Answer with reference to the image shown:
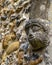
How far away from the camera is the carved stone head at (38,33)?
4.50ft

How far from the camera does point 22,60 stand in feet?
4.88

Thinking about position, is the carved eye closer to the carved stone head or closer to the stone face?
the carved stone head

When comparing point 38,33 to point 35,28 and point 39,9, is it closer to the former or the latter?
point 35,28

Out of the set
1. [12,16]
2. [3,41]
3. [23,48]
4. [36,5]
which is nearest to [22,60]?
Result: [23,48]

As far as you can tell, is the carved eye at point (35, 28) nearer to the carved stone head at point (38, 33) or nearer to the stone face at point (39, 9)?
the carved stone head at point (38, 33)

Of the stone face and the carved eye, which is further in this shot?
the stone face

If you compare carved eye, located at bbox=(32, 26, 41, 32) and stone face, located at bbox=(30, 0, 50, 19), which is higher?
stone face, located at bbox=(30, 0, 50, 19)

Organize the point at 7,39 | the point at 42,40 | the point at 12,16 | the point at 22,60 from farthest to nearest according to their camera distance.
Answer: the point at 12,16 → the point at 7,39 → the point at 22,60 → the point at 42,40

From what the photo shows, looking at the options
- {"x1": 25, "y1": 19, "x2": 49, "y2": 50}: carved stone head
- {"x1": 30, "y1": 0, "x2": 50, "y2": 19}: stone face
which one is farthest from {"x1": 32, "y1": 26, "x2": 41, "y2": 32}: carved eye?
{"x1": 30, "y1": 0, "x2": 50, "y2": 19}: stone face

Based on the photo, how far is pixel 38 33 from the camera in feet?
4.56

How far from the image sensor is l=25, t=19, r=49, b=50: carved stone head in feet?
4.50

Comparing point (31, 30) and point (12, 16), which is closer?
point (31, 30)

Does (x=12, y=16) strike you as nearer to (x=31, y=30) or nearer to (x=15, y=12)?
(x=15, y=12)

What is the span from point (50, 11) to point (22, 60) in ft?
1.13
